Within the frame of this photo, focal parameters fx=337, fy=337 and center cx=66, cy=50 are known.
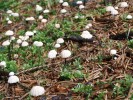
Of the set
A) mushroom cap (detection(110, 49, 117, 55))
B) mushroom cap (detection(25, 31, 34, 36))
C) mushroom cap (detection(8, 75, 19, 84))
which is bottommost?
mushroom cap (detection(8, 75, 19, 84))

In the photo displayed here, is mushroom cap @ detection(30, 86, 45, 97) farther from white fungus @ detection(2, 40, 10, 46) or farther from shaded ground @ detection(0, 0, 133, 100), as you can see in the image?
white fungus @ detection(2, 40, 10, 46)

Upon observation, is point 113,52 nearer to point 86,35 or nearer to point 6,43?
point 86,35

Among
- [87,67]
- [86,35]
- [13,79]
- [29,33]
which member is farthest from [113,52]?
[29,33]

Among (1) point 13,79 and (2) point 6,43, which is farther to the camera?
(2) point 6,43

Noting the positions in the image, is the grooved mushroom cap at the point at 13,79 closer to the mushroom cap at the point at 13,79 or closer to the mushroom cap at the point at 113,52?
the mushroom cap at the point at 13,79

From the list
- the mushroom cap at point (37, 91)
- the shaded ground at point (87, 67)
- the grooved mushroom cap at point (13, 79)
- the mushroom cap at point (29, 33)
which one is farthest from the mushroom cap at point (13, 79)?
the mushroom cap at point (29, 33)

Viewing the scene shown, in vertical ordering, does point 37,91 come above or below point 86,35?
below

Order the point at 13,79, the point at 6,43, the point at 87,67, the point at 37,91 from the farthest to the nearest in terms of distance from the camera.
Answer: the point at 6,43
the point at 87,67
the point at 13,79
the point at 37,91

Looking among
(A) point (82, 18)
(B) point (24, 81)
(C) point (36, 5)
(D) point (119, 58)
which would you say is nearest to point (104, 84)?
(D) point (119, 58)

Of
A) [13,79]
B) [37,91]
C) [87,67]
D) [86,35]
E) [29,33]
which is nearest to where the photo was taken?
[37,91]

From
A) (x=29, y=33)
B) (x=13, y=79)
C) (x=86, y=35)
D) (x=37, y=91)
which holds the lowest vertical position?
(x=37, y=91)

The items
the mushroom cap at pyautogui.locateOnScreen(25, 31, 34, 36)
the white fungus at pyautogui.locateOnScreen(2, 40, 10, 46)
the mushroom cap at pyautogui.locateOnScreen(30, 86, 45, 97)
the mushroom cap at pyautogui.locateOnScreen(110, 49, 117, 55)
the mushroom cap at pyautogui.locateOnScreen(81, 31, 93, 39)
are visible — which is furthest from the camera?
the mushroom cap at pyautogui.locateOnScreen(25, 31, 34, 36)

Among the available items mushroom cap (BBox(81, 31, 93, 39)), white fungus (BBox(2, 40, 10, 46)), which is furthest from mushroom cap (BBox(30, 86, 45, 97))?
white fungus (BBox(2, 40, 10, 46))
